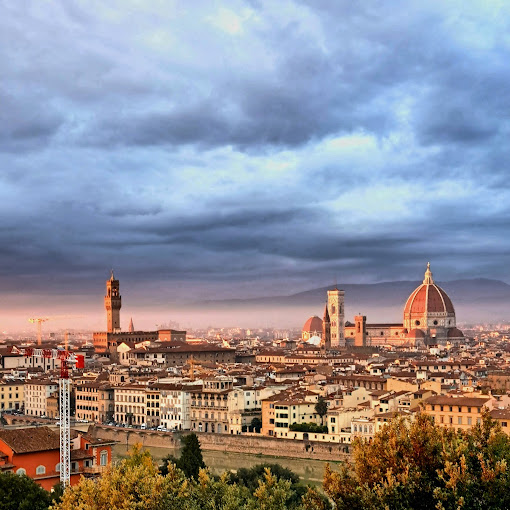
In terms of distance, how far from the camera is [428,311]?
170 metres

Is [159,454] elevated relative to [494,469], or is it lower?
lower

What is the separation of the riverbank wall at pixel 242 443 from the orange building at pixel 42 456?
49.2 feet

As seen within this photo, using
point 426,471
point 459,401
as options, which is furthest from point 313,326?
point 426,471

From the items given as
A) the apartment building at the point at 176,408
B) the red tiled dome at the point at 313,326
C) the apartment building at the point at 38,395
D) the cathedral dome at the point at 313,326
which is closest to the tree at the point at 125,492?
the apartment building at the point at 176,408

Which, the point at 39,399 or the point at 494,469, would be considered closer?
the point at 494,469

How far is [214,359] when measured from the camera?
349 feet

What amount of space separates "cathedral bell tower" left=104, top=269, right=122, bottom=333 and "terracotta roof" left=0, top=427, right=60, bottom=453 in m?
100

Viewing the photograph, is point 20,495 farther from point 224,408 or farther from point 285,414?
point 224,408

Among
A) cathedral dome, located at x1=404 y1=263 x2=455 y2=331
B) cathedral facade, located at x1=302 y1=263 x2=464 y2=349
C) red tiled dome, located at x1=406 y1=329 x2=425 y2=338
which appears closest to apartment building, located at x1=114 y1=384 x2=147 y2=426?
cathedral facade, located at x1=302 y1=263 x2=464 y2=349

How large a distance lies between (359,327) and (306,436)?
11536 centimetres

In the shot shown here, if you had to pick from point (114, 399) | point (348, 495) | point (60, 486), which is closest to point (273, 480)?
point (348, 495)

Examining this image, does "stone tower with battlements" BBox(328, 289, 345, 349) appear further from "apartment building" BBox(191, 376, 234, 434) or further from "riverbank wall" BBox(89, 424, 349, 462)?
"riverbank wall" BBox(89, 424, 349, 462)

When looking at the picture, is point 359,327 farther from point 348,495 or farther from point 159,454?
point 348,495

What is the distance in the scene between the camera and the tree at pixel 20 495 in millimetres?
22641
